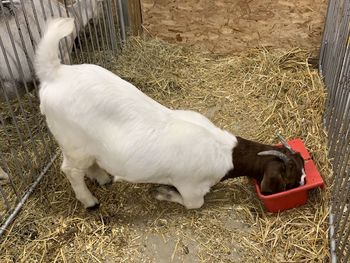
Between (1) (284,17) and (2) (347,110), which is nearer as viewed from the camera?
(2) (347,110)

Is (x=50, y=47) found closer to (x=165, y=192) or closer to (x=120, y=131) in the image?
(x=120, y=131)

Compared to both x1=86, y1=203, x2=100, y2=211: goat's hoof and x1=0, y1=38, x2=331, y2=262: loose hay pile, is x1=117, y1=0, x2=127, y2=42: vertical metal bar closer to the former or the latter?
x1=0, y1=38, x2=331, y2=262: loose hay pile

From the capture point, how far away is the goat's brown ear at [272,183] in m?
2.47

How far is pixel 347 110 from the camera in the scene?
2557 millimetres

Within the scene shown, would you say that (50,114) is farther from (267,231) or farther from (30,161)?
(267,231)

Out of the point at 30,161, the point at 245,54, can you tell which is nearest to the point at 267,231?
the point at 30,161

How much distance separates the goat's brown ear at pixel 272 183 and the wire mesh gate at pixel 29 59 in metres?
1.43

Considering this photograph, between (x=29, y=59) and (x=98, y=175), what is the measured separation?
885 mm

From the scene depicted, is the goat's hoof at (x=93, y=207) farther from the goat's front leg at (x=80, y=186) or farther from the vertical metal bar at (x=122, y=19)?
the vertical metal bar at (x=122, y=19)

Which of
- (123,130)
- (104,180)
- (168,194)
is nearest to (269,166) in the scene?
(168,194)

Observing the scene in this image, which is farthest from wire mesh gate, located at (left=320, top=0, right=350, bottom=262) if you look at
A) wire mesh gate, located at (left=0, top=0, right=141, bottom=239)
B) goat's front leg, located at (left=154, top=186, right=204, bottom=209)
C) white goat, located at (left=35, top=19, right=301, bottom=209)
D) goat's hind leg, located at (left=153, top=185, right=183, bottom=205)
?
wire mesh gate, located at (left=0, top=0, right=141, bottom=239)

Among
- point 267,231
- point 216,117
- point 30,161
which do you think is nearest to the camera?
point 267,231

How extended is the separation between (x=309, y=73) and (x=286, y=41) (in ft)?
1.45

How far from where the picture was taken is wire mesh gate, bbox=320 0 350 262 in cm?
232
